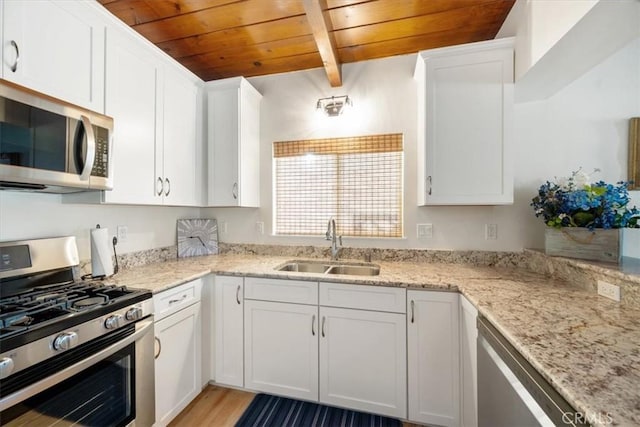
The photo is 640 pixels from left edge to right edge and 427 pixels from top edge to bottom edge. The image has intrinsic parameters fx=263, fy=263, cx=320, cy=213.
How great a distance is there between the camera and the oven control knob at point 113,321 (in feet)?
3.65

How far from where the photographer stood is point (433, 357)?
1510 mm

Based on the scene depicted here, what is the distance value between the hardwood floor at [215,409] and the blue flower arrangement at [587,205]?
1.50 meters

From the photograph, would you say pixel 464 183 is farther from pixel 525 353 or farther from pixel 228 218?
pixel 228 218

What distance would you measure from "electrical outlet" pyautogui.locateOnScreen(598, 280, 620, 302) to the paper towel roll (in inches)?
102

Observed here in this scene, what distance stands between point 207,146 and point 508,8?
2.36m

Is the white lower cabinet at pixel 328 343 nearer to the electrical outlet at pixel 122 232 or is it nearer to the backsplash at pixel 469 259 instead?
the backsplash at pixel 469 259

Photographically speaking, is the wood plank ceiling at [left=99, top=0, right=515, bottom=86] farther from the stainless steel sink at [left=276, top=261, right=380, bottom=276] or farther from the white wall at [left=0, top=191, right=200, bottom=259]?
the stainless steel sink at [left=276, top=261, right=380, bottom=276]

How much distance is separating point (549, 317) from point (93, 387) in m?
1.83

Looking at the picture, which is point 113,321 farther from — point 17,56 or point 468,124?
point 468,124

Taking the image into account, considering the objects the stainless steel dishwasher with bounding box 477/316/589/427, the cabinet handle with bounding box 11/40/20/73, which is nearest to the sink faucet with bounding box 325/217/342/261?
the stainless steel dishwasher with bounding box 477/316/589/427

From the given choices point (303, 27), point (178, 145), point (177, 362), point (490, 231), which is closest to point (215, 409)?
point (177, 362)

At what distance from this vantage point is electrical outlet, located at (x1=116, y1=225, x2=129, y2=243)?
1873 millimetres

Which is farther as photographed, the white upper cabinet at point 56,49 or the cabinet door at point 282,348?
the cabinet door at point 282,348

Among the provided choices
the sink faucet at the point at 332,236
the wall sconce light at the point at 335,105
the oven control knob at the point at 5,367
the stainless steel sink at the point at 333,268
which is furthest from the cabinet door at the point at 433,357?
the oven control knob at the point at 5,367
